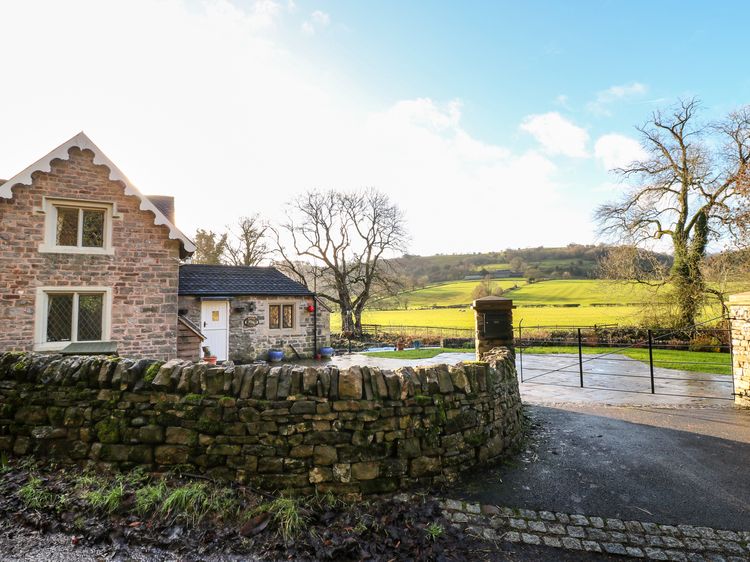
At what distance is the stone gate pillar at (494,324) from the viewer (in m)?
8.50

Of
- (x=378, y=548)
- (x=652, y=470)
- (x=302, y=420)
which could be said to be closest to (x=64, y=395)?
(x=302, y=420)

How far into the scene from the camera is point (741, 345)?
793 centimetres

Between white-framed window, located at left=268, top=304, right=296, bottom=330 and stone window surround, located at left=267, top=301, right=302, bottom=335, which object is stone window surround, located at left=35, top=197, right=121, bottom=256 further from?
white-framed window, located at left=268, top=304, right=296, bottom=330

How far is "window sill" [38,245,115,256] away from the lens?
10539mm

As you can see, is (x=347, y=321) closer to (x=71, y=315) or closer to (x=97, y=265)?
(x=97, y=265)

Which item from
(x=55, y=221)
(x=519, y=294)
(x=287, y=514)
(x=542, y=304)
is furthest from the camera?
(x=519, y=294)

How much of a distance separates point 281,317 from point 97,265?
8.34 meters

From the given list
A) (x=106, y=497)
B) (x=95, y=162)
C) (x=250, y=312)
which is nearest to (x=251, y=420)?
(x=106, y=497)

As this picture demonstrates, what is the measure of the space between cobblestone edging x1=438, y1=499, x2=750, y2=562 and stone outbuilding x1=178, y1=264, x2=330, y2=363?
42.8 feet

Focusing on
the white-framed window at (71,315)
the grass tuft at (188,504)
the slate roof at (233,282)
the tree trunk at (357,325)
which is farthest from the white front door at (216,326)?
the tree trunk at (357,325)

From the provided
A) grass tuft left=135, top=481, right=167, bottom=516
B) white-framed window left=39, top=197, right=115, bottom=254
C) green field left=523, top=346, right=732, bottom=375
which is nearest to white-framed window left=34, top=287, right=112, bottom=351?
white-framed window left=39, top=197, right=115, bottom=254

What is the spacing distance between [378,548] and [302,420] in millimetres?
1422

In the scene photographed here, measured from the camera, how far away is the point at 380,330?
104 ft

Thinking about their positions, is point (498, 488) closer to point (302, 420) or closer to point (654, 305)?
point (302, 420)
